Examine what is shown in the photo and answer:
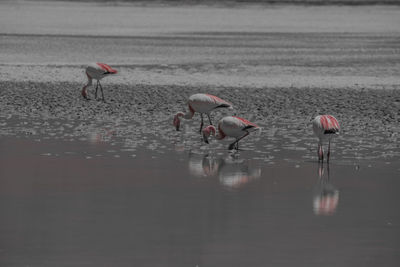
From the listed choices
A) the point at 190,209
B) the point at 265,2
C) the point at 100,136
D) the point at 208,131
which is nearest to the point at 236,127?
the point at 208,131

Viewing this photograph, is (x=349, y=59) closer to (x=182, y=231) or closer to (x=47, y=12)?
(x=182, y=231)

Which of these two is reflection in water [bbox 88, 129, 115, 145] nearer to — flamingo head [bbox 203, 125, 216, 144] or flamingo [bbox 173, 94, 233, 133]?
flamingo [bbox 173, 94, 233, 133]

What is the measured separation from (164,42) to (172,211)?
982 inches

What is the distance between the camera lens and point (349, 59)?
27250mm

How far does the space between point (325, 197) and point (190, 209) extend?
1.49 m

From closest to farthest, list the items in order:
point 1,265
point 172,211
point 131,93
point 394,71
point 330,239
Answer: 1. point 1,265
2. point 330,239
3. point 172,211
4. point 131,93
5. point 394,71

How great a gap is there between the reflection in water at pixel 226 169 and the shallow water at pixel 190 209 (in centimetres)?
1

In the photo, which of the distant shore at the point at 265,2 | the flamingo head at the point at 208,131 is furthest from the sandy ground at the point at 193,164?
the distant shore at the point at 265,2

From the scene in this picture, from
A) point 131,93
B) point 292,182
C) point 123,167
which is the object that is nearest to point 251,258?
point 292,182

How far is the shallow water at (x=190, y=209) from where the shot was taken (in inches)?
273

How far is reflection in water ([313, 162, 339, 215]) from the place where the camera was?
338 inches

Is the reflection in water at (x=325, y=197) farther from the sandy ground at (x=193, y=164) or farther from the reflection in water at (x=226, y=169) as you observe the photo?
the reflection in water at (x=226, y=169)

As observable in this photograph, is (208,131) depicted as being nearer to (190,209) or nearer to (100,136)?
(100,136)

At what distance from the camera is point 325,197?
30.3ft
